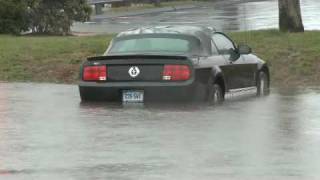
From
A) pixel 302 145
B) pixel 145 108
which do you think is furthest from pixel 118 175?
pixel 145 108

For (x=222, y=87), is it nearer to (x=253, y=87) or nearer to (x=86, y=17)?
(x=253, y=87)

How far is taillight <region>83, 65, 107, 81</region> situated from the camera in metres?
12.0

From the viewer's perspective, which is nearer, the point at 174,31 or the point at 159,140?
the point at 159,140

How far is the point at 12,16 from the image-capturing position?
1029 inches

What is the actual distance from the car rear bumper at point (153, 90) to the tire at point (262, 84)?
2803 mm

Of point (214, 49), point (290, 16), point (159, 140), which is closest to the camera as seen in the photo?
point (159, 140)

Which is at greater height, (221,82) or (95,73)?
(95,73)

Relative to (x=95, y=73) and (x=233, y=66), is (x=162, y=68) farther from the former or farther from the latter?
(x=233, y=66)

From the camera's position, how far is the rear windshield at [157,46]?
40.9 feet

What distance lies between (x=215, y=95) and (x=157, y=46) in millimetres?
1230

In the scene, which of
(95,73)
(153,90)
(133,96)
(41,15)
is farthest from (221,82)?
(41,15)

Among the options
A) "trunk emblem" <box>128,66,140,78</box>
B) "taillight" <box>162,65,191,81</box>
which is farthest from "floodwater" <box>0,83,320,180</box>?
"trunk emblem" <box>128,66,140,78</box>

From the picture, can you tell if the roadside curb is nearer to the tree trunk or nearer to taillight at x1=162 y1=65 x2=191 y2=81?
the tree trunk

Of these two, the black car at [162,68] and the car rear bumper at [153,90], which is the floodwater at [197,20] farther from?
the car rear bumper at [153,90]
